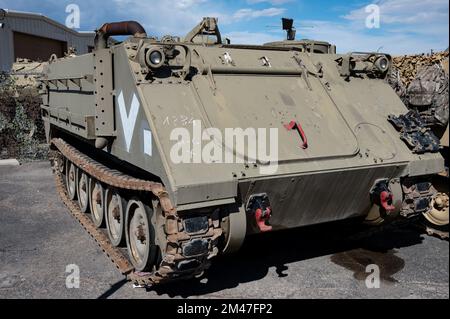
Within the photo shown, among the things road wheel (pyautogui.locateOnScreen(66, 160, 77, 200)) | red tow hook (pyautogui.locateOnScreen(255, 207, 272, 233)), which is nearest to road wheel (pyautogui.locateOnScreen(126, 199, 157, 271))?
red tow hook (pyautogui.locateOnScreen(255, 207, 272, 233))

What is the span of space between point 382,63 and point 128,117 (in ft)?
10.7

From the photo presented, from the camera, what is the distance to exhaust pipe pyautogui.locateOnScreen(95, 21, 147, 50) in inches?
222

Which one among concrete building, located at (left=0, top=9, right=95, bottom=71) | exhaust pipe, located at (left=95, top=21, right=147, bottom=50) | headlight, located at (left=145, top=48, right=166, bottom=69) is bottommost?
headlight, located at (left=145, top=48, right=166, bottom=69)

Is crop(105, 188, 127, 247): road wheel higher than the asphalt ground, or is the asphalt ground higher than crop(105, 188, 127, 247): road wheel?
crop(105, 188, 127, 247): road wheel

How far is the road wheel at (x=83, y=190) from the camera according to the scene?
24.8 ft

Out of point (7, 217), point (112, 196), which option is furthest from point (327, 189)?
point (7, 217)

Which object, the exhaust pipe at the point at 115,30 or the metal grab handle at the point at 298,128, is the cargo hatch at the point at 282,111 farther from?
the exhaust pipe at the point at 115,30

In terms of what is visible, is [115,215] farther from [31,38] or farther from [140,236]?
[31,38]

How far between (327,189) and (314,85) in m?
1.37

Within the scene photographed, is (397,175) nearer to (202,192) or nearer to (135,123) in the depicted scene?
(202,192)

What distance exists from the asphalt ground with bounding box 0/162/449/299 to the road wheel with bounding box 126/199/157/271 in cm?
28

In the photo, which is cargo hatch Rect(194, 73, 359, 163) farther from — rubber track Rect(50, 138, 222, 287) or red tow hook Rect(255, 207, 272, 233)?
rubber track Rect(50, 138, 222, 287)

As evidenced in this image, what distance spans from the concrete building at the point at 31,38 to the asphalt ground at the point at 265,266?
55.6ft

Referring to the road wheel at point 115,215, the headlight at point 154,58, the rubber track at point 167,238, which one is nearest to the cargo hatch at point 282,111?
the headlight at point 154,58
